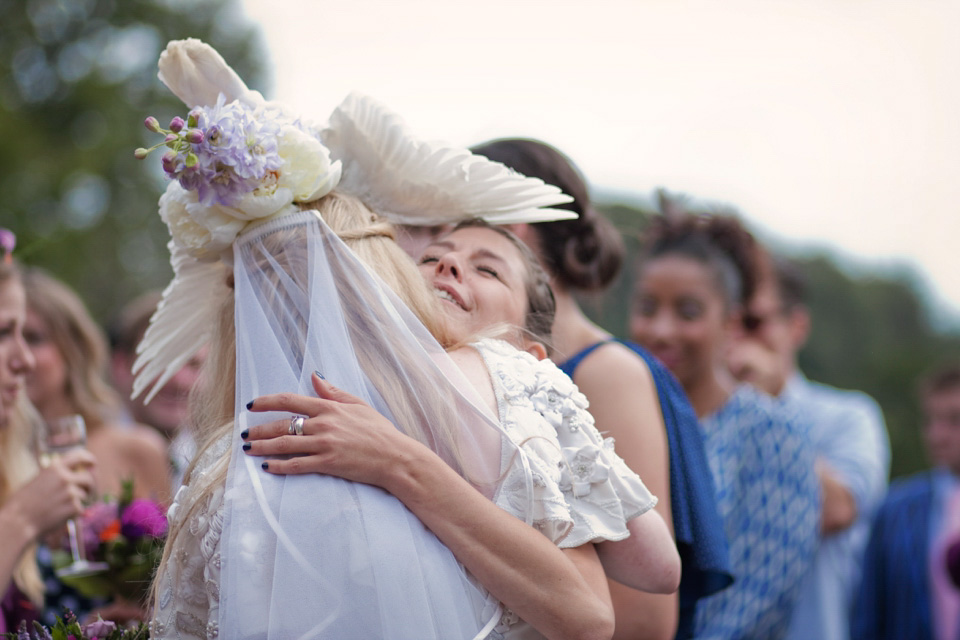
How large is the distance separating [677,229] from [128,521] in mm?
2786

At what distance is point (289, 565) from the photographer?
5.65ft

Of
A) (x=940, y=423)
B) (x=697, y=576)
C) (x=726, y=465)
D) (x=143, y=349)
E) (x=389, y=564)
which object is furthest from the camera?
(x=940, y=423)

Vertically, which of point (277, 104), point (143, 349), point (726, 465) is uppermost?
point (277, 104)

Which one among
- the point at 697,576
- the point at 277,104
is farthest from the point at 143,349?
the point at 697,576

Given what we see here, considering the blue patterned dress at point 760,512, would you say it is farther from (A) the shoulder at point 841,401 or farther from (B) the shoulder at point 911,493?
(B) the shoulder at point 911,493

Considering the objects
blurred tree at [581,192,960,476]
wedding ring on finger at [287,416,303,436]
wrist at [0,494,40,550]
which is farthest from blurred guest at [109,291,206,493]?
blurred tree at [581,192,960,476]

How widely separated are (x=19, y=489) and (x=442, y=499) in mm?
1850

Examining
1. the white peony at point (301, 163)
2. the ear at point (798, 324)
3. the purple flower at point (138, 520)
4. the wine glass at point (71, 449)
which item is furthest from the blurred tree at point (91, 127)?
the white peony at point (301, 163)

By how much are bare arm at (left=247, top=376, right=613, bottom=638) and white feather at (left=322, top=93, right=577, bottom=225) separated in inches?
33.8

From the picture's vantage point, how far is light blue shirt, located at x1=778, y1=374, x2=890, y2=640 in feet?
16.4

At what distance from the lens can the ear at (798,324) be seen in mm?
6436

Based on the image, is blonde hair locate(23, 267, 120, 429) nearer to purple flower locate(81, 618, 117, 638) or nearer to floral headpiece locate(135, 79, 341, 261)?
purple flower locate(81, 618, 117, 638)

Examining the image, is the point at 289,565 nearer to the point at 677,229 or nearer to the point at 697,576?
the point at 697,576

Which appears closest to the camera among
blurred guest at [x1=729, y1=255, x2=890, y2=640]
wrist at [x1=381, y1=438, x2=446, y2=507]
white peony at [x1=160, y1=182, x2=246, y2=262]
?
wrist at [x1=381, y1=438, x2=446, y2=507]
